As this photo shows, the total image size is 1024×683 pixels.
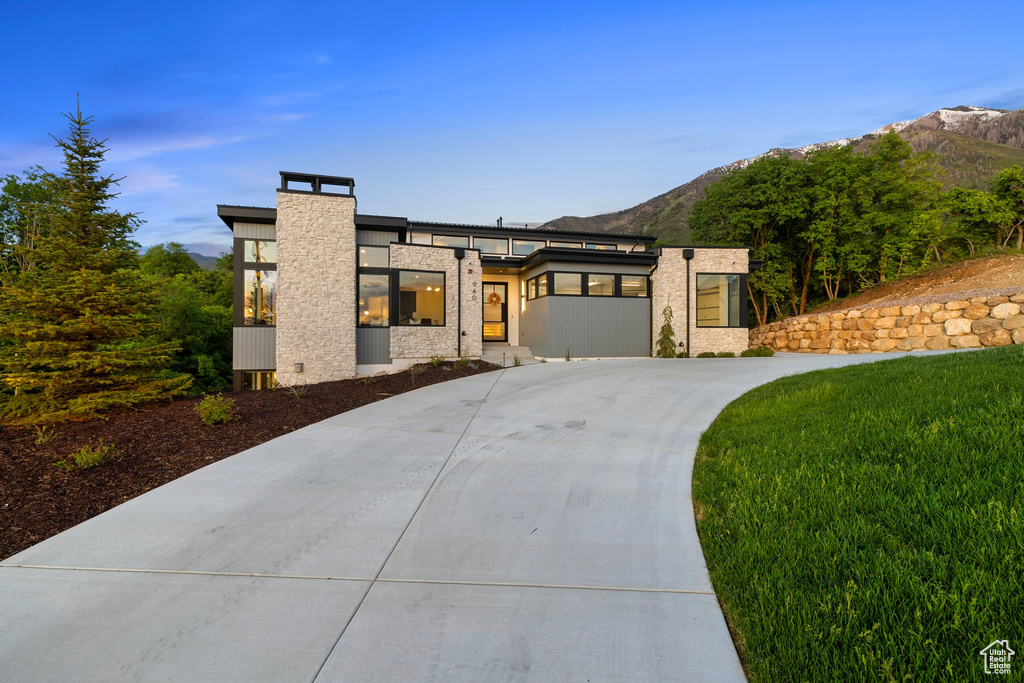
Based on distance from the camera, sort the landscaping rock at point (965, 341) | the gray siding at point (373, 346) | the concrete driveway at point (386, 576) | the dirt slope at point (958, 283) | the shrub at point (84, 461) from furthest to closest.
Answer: the gray siding at point (373, 346)
the dirt slope at point (958, 283)
the landscaping rock at point (965, 341)
the shrub at point (84, 461)
the concrete driveway at point (386, 576)

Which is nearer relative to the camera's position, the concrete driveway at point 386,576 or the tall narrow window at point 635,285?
the concrete driveway at point 386,576

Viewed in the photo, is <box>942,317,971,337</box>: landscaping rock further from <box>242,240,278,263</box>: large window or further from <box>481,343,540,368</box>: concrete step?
<box>242,240,278,263</box>: large window

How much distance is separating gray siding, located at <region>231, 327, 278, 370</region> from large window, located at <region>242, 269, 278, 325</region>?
0.93 feet

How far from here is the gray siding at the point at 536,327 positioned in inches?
566

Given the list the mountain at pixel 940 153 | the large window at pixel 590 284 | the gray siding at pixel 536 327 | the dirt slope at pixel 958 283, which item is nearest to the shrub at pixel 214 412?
the gray siding at pixel 536 327

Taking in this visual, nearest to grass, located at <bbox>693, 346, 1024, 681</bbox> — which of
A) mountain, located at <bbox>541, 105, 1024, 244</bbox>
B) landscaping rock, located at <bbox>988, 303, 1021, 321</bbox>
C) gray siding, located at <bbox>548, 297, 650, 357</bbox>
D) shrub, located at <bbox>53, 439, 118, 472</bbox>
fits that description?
shrub, located at <bbox>53, 439, 118, 472</bbox>

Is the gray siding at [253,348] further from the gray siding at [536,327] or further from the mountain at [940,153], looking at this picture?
the mountain at [940,153]

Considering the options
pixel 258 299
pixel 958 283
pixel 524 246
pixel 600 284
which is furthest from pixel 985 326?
pixel 258 299

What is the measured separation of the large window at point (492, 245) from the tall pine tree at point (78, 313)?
13.7m

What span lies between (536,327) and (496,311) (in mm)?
3237

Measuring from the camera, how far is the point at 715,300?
1530 cm

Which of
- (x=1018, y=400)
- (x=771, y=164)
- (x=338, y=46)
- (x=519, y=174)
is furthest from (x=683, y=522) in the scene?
(x=519, y=174)

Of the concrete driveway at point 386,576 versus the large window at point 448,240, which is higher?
the large window at point 448,240

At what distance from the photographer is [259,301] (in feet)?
40.7
